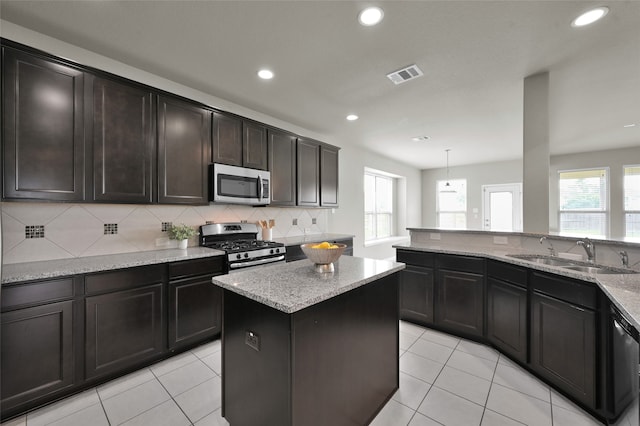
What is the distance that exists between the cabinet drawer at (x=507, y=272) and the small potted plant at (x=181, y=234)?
304 centimetres

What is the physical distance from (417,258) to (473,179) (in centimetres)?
595

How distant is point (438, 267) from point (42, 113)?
3.69 m

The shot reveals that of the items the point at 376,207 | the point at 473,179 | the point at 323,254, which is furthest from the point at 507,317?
the point at 473,179

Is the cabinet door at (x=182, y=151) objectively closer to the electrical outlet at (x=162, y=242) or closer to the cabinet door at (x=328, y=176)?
the electrical outlet at (x=162, y=242)

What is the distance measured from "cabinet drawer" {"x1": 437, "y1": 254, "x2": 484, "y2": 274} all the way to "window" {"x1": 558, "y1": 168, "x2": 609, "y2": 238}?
494 centimetres

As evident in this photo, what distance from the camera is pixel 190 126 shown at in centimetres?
280

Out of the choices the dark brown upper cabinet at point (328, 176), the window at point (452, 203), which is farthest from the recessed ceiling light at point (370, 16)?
the window at point (452, 203)

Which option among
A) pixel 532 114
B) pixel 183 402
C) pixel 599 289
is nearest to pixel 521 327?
pixel 599 289

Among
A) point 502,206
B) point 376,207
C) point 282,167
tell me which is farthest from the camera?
point 502,206

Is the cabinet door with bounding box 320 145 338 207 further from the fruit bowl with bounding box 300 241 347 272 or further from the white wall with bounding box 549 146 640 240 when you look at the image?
the white wall with bounding box 549 146 640 240

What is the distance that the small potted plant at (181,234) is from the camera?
277 cm

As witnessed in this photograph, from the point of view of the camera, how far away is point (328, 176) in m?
4.60

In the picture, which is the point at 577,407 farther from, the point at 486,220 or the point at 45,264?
the point at 486,220

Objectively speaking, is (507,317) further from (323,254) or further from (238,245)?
(238,245)
